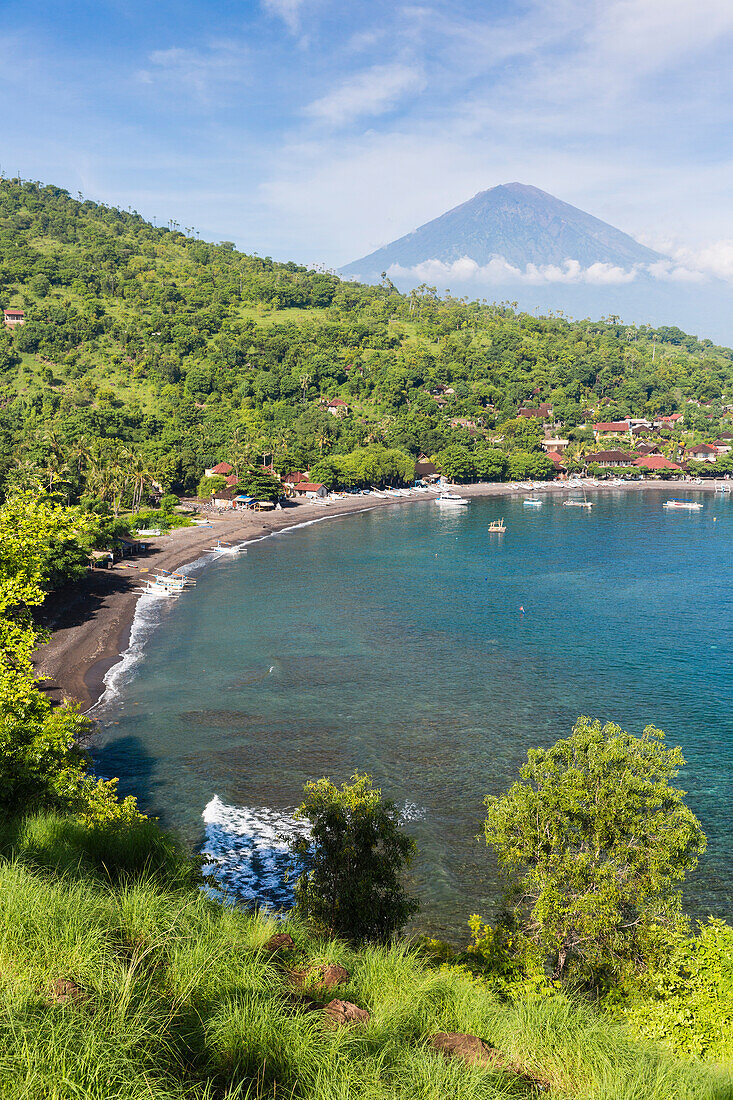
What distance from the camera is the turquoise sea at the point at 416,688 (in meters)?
28.8

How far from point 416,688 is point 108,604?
3048 cm

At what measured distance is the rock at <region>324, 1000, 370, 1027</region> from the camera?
745 centimetres

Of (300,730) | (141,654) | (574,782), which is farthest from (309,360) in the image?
(574,782)

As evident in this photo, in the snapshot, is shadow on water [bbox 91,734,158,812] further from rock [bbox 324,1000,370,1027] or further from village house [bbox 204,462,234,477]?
village house [bbox 204,462,234,477]

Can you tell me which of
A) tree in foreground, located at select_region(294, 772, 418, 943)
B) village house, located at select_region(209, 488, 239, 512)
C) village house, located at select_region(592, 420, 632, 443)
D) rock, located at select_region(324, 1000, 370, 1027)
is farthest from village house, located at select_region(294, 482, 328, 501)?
Answer: rock, located at select_region(324, 1000, 370, 1027)

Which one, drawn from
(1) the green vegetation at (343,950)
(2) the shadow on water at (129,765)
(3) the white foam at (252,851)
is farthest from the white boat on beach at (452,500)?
(1) the green vegetation at (343,950)

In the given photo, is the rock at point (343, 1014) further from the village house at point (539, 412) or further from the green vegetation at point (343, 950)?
the village house at point (539, 412)

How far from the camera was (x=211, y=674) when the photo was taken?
148 ft

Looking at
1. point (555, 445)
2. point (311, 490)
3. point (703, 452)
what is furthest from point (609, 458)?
point (311, 490)

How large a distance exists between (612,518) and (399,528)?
38.3 m

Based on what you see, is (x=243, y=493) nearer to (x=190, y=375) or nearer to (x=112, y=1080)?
(x=190, y=375)

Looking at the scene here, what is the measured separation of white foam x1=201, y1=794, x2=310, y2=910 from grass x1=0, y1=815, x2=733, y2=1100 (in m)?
15.3

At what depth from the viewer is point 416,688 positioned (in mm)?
43125

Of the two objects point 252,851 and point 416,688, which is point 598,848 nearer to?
point 252,851
